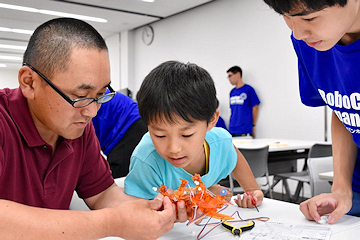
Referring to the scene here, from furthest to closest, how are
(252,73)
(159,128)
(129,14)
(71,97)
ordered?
(129,14) < (252,73) < (159,128) < (71,97)

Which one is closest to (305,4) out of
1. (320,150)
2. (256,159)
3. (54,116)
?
(54,116)

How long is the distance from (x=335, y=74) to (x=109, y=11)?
7290 millimetres

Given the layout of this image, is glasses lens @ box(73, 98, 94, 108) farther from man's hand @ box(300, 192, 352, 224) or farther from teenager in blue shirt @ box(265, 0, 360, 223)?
man's hand @ box(300, 192, 352, 224)

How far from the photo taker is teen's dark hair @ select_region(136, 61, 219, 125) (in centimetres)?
130

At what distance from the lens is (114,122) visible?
2361 mm

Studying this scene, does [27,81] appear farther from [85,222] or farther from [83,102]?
[85,222]

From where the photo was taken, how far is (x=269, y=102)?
623 cm

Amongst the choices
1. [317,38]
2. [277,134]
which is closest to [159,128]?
[317,38]

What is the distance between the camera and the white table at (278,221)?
112cm

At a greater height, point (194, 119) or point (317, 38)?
point (317, 38)

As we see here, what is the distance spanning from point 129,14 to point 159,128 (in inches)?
288

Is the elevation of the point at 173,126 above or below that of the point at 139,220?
above

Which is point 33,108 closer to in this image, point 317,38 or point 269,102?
point 317,38

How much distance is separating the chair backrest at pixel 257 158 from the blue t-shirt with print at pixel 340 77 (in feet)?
6.94
